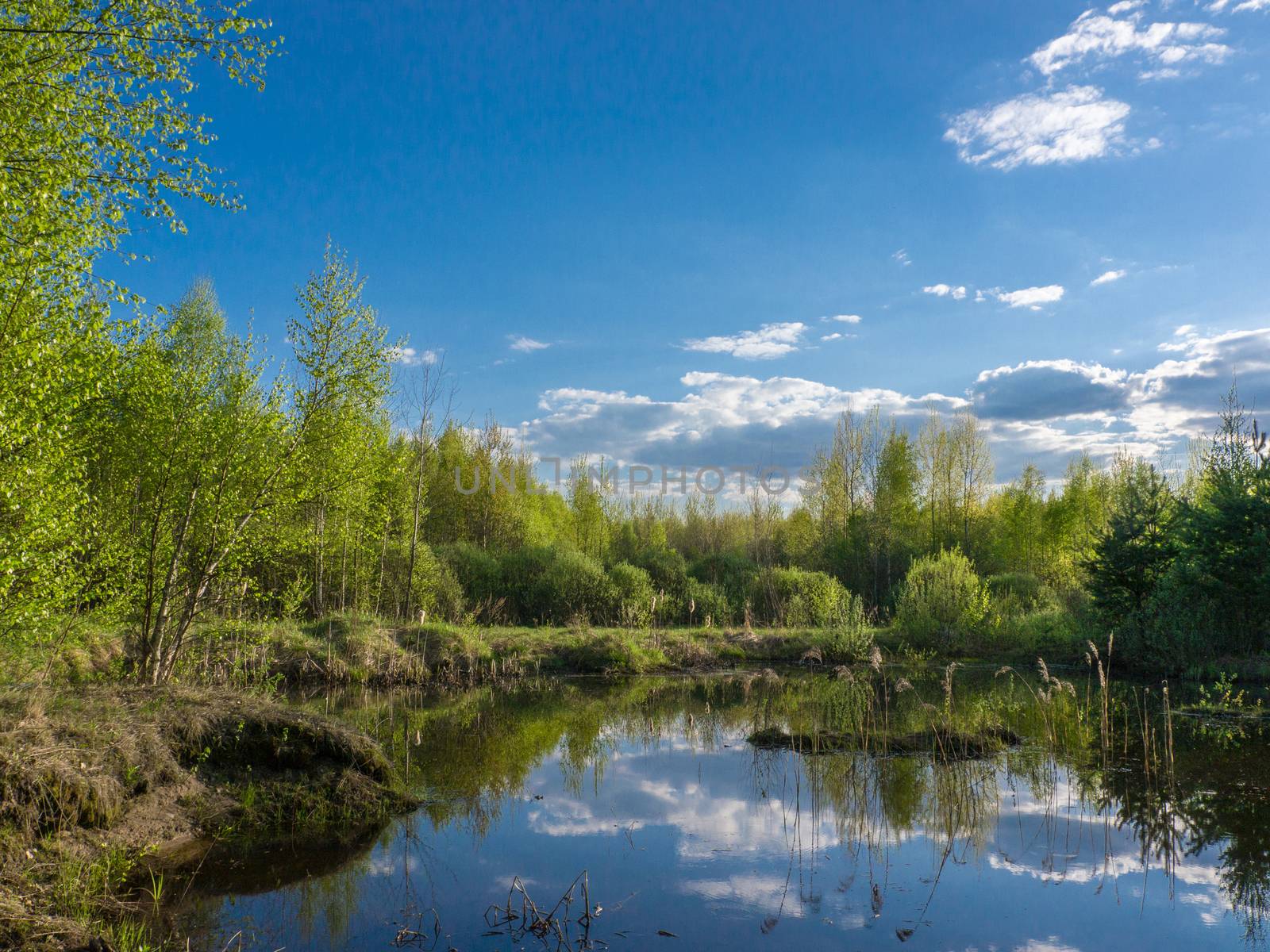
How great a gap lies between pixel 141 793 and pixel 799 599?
20543mm

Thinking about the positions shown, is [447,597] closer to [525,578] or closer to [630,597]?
[525,578]

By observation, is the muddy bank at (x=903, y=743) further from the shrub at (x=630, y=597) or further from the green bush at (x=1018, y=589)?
the green bush at (x=1018, y=589)

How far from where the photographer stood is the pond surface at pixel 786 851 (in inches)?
222

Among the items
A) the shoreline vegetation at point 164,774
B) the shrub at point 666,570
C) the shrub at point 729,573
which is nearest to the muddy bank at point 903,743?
the shoreline vegetation at point 164,774

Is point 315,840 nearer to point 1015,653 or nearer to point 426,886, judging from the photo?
point 426,886

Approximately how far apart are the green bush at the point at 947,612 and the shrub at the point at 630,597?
7.82 m

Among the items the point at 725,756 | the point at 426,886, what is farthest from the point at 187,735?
the point at 725,756

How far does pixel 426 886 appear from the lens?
21.0 ft

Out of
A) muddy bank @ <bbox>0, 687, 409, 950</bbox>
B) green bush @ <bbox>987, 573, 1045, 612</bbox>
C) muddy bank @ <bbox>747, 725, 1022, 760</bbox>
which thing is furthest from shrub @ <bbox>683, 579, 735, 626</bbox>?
muddy bank @ <bbox>0, 687, 409, 950</bbox>

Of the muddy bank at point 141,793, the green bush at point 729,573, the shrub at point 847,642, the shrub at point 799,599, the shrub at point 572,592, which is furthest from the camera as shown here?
the green bush at point 729,573

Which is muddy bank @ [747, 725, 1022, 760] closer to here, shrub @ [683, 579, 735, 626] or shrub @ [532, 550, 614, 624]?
shrub @ [532, 550, 614, 624]

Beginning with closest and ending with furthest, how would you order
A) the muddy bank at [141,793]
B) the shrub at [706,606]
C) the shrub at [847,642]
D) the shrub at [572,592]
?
the muddy bank at [141,793] < the shrub at [847,642] < the shrub at [572,592] < the shrub at [706,606]

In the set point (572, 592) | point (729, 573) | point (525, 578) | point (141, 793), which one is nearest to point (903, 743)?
point (141, 793)

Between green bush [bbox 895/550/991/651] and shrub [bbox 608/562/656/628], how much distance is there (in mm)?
7819
